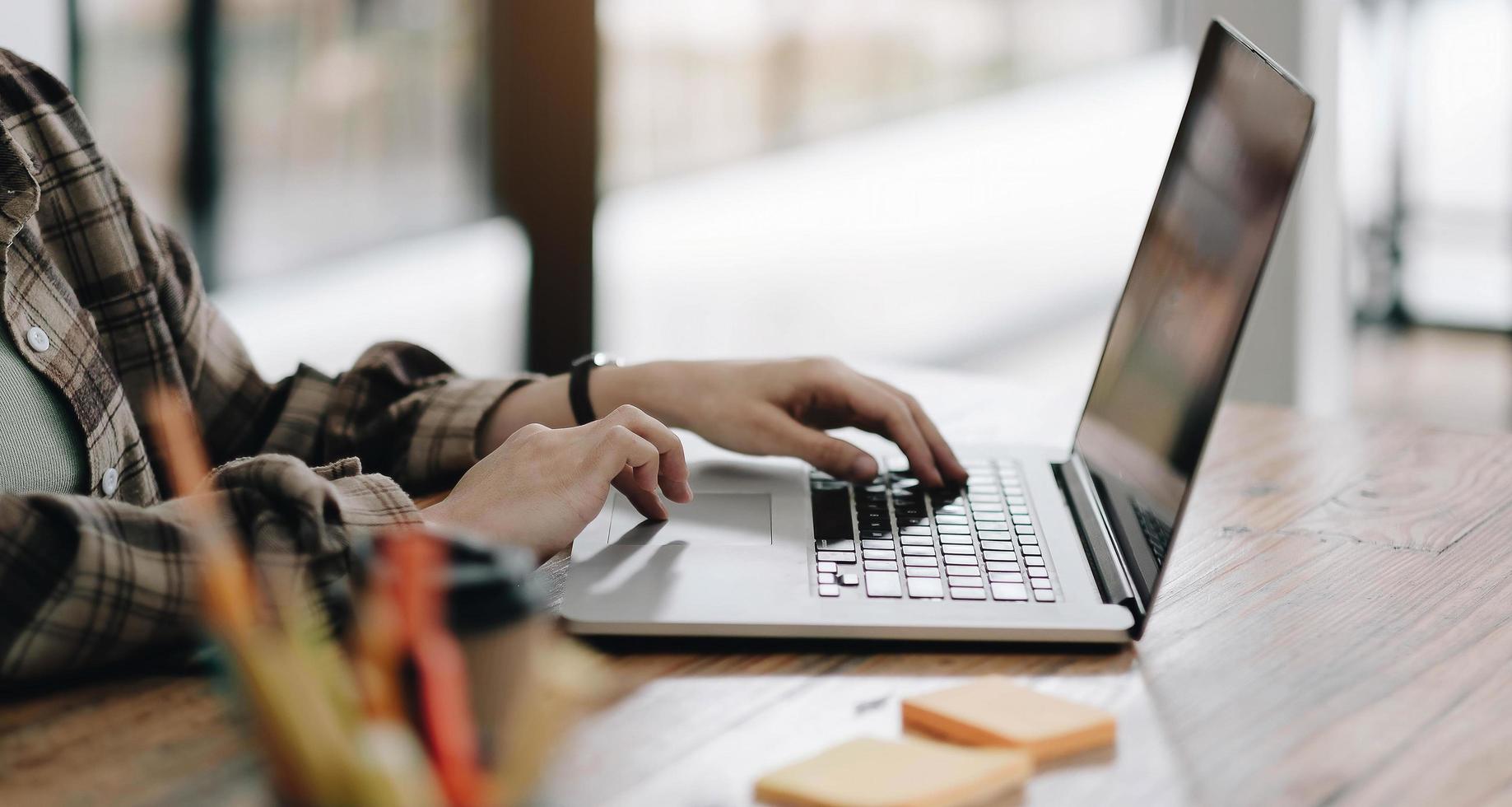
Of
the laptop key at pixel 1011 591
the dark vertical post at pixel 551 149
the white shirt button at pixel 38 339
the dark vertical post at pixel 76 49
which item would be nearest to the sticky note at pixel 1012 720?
the laptop key at pixel 1011 591

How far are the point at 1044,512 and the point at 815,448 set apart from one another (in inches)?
6.7

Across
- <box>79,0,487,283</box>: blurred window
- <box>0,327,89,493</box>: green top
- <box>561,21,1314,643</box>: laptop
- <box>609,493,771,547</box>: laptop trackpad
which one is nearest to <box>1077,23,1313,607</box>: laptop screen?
<box>561,21,1314,643</box>: laptop

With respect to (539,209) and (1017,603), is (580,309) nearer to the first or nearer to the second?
(539,209)

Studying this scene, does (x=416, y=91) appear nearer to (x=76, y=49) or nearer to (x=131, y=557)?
(x=76, y=49)

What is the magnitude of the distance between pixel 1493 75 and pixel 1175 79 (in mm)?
1189

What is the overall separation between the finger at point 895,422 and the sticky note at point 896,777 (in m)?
0.42

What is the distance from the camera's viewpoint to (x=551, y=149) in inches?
111

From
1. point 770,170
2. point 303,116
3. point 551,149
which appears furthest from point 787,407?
point 770,170

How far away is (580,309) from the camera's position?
9.66ft

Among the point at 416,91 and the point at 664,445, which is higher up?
the point at 416,91

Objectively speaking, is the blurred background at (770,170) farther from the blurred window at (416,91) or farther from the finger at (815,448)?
the finger at (815,448)

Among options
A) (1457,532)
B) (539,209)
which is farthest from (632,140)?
(1457,532)

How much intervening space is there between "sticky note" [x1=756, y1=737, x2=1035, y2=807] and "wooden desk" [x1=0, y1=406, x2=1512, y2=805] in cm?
2

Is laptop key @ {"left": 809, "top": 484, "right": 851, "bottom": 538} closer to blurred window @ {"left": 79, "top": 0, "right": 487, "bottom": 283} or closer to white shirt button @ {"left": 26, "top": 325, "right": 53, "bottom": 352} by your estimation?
white shirt button @ {"left": 26, "top": 325, "right": 53, "bottom": 352}
